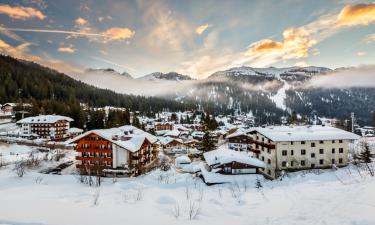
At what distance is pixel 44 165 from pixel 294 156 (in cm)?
4542

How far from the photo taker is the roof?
47.8 meters

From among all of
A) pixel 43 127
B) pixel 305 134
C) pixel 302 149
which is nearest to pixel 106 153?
pixel 302 149

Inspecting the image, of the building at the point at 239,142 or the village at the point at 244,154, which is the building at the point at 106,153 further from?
the building at the point at 239,142

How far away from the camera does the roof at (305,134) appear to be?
1881 inches

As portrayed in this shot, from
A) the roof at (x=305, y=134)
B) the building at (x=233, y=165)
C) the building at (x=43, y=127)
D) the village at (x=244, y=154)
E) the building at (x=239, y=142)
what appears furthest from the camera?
the building at (x=43, y=127)

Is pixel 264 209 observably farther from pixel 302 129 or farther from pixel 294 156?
pixel 302 129

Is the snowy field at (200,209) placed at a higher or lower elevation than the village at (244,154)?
higher

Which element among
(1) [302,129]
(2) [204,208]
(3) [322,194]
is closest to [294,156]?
(1) [302,129]

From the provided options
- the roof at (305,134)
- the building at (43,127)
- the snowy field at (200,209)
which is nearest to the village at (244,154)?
the roof at (305,134)

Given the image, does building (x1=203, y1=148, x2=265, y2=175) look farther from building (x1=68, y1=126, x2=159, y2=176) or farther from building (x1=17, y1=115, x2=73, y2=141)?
building (x1=17, y1=115, x2=73, y2=141)

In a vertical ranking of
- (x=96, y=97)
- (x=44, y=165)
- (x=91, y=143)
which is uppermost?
(x=96, y=97)

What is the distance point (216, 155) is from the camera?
47.0 metres

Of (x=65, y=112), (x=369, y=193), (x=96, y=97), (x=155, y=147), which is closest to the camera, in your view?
(x=369, y=193)

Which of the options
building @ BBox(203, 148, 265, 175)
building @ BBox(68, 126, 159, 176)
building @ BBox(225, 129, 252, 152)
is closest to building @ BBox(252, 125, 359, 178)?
building @ BBox(203, 148, 265, 175)
